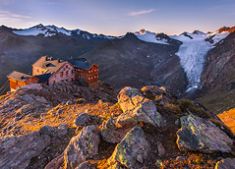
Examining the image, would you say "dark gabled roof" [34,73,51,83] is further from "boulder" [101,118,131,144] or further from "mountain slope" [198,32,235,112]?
"mountain slope" [198,32,235,112]

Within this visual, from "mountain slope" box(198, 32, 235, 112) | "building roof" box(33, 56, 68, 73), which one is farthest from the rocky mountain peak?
"mountain slope" box(198, 32, 235, 112)

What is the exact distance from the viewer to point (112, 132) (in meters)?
23.5

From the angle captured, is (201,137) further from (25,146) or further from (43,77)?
(43,77)

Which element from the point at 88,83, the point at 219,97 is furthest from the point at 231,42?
the point at 88,83

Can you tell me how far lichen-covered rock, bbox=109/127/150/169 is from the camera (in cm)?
1950

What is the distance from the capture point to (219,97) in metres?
128

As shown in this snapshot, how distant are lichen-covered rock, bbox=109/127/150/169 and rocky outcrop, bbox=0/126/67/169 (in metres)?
9.37

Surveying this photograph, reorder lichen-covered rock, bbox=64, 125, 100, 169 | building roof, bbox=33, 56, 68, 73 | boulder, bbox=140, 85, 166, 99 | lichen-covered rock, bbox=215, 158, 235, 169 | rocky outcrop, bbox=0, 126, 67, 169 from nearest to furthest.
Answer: lichen-covered rock, bbox=215, 158, 235, 169, lichen-covered rock, bbox=64, 125, 100, 169, rocky outcrop, bbox=0, 126, 67, 169, boulder, bbox=140, 85, 166, 99, building roof, bbox=33, 56, 68, 73

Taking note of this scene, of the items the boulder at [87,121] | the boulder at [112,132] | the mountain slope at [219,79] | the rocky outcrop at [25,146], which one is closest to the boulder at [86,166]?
the boulder at [112,132]

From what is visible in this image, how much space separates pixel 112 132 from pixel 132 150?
3.69 m

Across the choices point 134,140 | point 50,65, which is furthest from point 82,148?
point 50,65

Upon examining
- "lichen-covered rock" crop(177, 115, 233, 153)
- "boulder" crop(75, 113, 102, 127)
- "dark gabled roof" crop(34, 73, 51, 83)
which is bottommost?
"dark gabled roof" crop(34, 73, 51, 83)

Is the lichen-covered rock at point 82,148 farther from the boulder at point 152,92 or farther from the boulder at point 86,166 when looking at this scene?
the boulder at point 152,92

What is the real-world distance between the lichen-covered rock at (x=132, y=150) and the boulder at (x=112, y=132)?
62.2 inches
